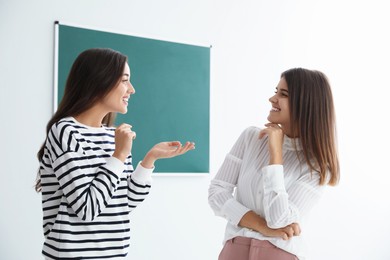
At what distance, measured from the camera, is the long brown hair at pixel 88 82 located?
1612 millimetres

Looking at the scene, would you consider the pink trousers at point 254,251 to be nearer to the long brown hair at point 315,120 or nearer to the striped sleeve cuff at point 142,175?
the long brown hair at point 315,120

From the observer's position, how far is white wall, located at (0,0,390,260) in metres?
2.80

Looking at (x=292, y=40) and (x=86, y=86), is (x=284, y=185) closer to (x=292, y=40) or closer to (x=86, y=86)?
(x=86, y=86)

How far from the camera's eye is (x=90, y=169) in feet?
5.01

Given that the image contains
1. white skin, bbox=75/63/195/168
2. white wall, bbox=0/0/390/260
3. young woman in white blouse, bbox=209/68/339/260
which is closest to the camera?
white skin, bbox=75/63/195/168

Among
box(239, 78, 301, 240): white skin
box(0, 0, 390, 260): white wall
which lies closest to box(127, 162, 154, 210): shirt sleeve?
box(239, 78, 301, 240): white skin

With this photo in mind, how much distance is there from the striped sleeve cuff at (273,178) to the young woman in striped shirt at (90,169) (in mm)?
354

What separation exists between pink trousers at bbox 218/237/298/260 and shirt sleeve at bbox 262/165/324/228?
0.10 meters

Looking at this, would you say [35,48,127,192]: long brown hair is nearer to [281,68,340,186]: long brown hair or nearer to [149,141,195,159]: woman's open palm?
[149,141,195,159]: woman's open palm

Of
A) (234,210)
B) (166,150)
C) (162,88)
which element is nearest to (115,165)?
(166,150)

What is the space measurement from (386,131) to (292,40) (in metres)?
1.34

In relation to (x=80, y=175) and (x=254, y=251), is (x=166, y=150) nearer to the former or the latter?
(x=80, y=175)

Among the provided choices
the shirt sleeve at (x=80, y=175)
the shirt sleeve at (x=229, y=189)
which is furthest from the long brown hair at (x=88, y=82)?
the shirt sleeve at (x=229, y=189)

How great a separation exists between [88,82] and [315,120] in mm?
912
